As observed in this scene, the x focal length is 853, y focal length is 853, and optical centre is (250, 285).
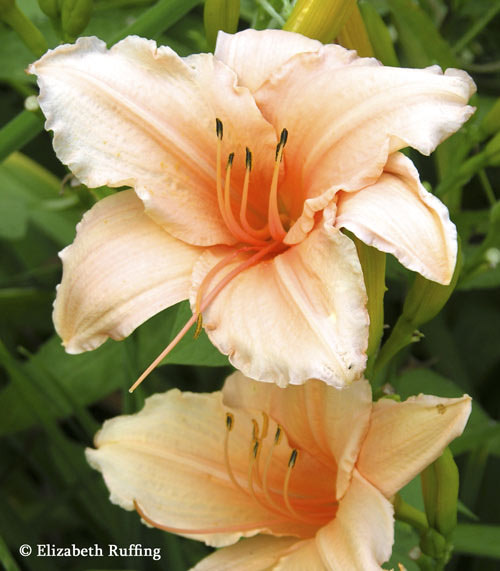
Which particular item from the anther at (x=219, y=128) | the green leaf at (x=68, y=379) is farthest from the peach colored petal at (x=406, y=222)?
the green leaf at (x=68, y=379)

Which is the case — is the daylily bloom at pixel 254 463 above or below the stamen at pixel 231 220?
below

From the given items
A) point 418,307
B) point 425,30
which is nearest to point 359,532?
point 418,307

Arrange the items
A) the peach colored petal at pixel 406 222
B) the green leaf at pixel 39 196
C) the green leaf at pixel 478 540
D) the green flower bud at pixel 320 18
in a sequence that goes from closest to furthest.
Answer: the peach colored petal at pixel 406 222 → the green flower bud at pixel 320 18 → the green leaf at pixel 478 540 → the green leaf at pixel 39 196

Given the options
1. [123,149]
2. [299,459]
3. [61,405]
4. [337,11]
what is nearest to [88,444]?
[61,405]

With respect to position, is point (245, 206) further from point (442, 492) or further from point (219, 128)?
point (442, 492)

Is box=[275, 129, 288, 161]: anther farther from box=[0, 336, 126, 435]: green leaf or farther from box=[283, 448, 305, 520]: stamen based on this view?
box=[0, 336, 126, 435]: green leaf

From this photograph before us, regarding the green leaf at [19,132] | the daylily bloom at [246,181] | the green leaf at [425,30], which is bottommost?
the green leaf at [425,30]

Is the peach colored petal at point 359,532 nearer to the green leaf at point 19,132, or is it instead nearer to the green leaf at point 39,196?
the green leaf at point 19,132
